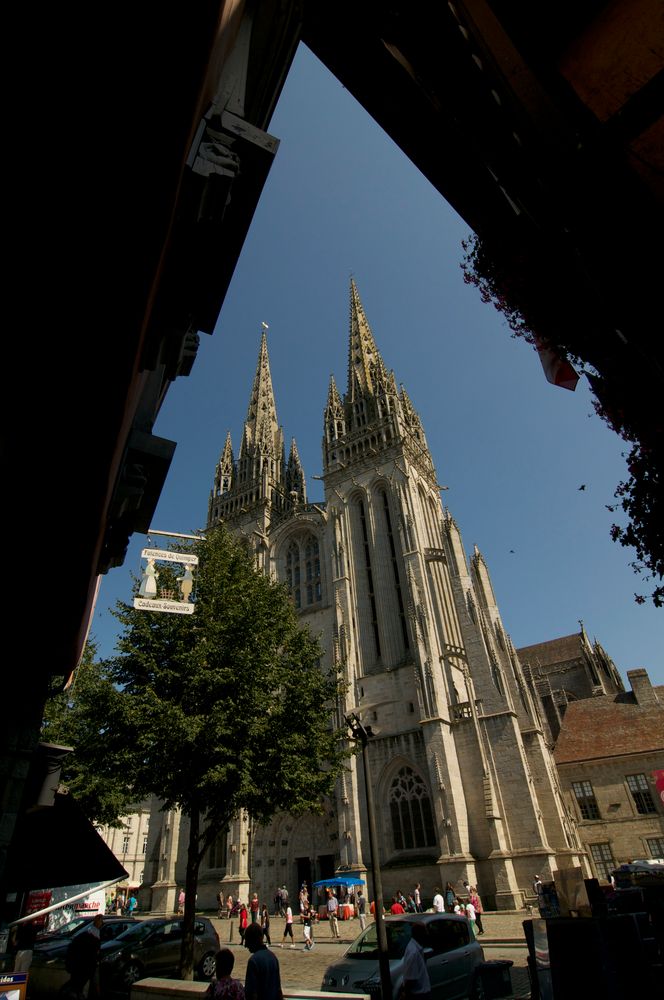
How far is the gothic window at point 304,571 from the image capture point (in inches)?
1558

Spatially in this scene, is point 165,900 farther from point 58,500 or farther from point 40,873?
point 58,500

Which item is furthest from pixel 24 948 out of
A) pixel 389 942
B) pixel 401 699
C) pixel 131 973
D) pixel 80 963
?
pixel 401 699

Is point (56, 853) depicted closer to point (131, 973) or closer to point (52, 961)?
point (131, 973)

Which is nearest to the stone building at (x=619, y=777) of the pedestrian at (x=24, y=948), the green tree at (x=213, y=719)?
the green tree at (x=213, y=719)

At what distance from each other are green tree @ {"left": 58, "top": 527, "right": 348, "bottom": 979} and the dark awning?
571cm

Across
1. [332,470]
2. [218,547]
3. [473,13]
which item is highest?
[332,470]

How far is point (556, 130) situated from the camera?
163 inches

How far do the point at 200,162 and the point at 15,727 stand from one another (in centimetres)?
741

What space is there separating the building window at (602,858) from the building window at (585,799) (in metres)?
1.74

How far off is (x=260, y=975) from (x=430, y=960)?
4.33 metres

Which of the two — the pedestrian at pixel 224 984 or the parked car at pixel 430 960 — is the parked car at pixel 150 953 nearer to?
the parked car at pixel 430 960

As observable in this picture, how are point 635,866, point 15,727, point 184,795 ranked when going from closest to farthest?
1. point 15,727
2. point 184,795
3. point 635,866

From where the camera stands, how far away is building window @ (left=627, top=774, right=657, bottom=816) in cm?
3512

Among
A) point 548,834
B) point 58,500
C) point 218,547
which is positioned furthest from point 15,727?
point 548,834
